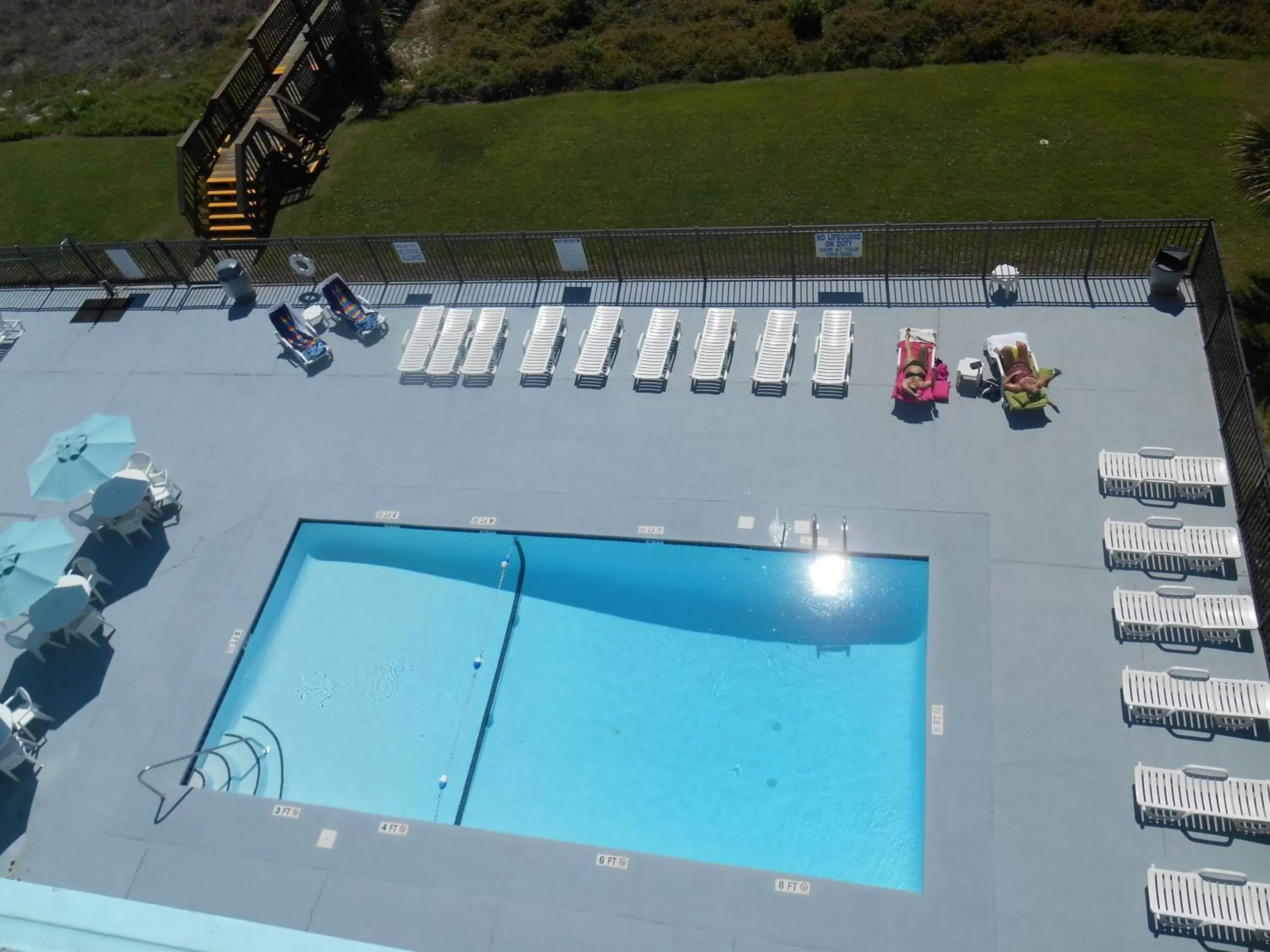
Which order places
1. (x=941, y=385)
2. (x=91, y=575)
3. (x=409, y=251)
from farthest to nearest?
1. (x=409, y=251)
2. (x=941, y=385)
3. (x=91, y=575)

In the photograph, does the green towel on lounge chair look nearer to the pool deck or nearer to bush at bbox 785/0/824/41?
the pool deck

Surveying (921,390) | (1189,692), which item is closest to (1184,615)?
(1189,692)

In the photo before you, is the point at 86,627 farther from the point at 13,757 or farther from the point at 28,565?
the point at 13,757

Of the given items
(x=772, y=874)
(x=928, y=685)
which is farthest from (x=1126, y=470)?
(x=772, y=874)

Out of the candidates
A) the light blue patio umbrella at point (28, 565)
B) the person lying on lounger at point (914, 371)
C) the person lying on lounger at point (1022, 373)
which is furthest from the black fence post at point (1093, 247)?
the light blue patio umbrella at point (28, 565)

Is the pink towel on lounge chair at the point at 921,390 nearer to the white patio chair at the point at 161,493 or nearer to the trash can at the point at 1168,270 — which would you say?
the trash can at the point at 1168,270

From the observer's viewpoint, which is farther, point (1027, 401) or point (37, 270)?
point (37, 270)
